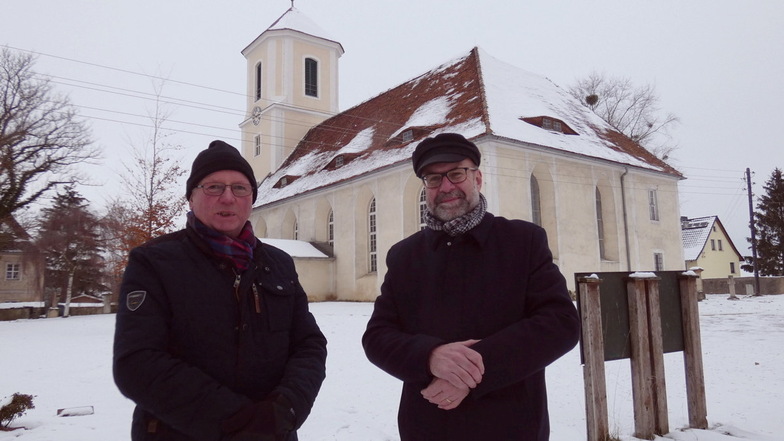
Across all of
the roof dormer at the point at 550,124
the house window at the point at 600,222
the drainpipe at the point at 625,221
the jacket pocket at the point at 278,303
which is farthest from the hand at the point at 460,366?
the drainpipe at the point at 625,221

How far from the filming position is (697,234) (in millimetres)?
44656

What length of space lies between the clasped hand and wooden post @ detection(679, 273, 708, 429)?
3758 millimetres

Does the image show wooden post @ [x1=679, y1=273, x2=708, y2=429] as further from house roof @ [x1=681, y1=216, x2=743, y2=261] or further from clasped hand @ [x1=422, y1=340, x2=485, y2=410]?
house roof @ [x1=681, y1=216, x2=743, y2=261]

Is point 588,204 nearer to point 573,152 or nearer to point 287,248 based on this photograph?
point 573,152

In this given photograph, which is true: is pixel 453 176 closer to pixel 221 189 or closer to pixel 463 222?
pixel 463 222

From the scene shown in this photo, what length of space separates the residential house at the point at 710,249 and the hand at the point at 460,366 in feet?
151

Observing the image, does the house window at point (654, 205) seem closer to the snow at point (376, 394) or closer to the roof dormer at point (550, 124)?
the roof dormer at point (550, 124)

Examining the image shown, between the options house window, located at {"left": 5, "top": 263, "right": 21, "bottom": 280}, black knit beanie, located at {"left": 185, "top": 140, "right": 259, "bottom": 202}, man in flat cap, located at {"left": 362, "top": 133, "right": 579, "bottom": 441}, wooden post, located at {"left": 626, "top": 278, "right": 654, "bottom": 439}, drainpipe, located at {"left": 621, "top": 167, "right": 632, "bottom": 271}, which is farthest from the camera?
house window, located at {"left": 5, "top": 263, "right": 21, "bottom": 280}

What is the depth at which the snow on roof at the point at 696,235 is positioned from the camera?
140 ft

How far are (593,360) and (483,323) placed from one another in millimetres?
2561

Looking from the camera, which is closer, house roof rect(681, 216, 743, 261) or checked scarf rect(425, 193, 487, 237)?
checked scarf rect(425, 193, 487, 237)

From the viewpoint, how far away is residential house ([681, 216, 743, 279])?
42.9m

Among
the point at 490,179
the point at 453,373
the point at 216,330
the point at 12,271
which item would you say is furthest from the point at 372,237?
the point at 12,271

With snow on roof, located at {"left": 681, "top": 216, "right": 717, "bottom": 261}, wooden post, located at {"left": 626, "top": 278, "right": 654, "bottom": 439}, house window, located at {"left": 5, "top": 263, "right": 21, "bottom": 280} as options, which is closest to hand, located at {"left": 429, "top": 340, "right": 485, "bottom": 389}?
wooden post, located at {"left": 626, "top": 278, "right": 654, "bottom": 439}
